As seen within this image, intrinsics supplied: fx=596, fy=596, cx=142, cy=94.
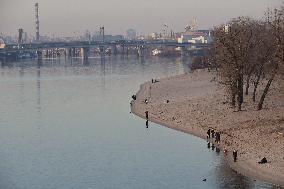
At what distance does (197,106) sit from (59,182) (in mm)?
26829

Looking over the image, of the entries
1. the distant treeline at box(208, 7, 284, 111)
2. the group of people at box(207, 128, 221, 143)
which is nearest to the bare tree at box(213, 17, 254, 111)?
the distant treeline at box(208, 7, 284, 111)

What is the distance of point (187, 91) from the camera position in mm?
75125

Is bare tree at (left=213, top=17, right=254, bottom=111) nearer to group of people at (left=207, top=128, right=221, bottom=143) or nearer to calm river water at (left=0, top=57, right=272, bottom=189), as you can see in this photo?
calm river water at (left=0, top=57, right=272, bottom=189)

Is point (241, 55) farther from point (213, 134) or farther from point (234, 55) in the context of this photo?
point (213, 134)

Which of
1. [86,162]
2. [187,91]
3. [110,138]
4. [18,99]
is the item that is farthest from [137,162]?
[18,99]

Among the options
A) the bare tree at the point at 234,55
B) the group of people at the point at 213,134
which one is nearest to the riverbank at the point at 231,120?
the group of people at the point at 213,134

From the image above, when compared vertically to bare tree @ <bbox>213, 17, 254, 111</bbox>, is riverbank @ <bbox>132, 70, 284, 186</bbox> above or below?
below

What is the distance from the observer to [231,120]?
48375mm

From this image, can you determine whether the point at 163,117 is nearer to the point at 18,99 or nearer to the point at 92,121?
the point at 92,121

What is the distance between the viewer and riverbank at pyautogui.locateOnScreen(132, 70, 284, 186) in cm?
3519

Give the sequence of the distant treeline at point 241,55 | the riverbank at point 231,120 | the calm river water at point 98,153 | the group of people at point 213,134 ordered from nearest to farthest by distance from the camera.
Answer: the calm river water at point 98,153
the riverbank at point 231,120
the group of people at point 213,134
the distant treeline at point 241,55

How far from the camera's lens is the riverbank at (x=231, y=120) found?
115 feet

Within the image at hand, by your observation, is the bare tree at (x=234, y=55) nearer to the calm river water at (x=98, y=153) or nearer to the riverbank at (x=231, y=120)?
the riverbank at (x=231, y=120)

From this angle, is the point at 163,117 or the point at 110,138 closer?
the point at 110,138
